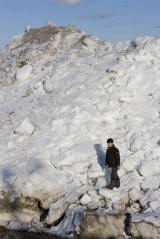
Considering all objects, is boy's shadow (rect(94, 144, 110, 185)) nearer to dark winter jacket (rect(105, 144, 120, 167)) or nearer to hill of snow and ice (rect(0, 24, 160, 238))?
hill of snow and ice (rect(0, 24, 160, 238))

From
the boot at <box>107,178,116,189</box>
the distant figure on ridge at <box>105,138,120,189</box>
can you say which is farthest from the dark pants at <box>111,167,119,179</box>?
the boot at <box>107,178,116,189</box>

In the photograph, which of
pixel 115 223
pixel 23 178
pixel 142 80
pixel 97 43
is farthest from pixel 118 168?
pixel 97 43

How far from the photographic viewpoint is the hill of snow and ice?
1077cm

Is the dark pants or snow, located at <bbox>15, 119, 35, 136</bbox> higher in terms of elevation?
snow, located at <bbox>15, 119, 35, 136</bbox>

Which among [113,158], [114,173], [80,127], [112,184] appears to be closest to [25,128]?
[80,127]

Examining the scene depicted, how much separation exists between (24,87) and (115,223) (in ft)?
38.7

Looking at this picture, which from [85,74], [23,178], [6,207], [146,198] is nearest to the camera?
[146,198]

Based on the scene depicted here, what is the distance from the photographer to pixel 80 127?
13812 millimetres

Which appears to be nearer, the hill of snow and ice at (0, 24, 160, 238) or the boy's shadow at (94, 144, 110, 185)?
the hill of snow and ice at (0, 24, 160, 238)

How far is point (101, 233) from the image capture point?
9086 millimetres

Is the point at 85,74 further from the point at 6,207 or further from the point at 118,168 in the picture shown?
the point at 6,207

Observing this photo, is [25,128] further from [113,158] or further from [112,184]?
[112,184]

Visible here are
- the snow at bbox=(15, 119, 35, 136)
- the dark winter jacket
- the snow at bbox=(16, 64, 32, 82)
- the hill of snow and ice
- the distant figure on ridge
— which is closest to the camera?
the hill of snow and ice

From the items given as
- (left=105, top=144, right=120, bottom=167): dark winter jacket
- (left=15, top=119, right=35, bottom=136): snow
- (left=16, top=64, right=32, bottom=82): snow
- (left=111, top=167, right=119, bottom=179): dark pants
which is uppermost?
(left=16, top=64, right=32, bottom=82): snow
